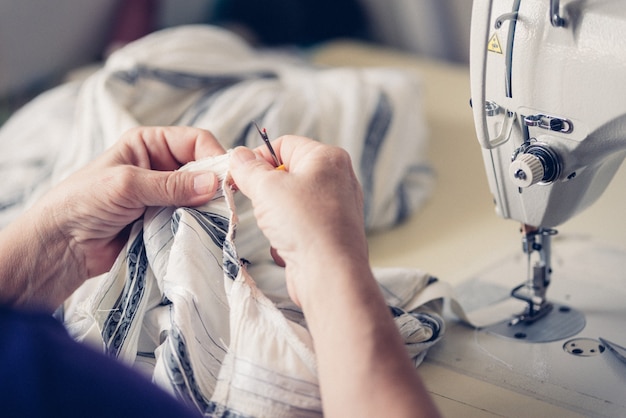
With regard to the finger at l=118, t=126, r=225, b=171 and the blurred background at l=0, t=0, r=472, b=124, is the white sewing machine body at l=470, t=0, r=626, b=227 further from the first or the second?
the blurred background at l=0, t=0, r=472, b=124

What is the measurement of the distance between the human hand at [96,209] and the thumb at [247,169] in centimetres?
6

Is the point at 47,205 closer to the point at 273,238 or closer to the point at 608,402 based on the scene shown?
the point at 273,238

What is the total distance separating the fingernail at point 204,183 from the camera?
0.92 metres

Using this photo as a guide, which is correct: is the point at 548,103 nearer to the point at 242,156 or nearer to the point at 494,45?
the point at 494,45

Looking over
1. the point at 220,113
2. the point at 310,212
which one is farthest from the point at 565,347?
the point at 220,113

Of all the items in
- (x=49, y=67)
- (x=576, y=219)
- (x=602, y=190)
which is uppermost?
(x=602, y=190)

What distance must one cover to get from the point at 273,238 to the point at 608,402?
1.34 ft

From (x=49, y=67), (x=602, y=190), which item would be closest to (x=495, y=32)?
(x=602, y=190)

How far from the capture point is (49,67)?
223 cm

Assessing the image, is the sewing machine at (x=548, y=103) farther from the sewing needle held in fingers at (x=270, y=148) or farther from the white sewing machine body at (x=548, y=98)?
the sewing needle held in fingers at (x=270, y=148)

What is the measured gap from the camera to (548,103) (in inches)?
35.6

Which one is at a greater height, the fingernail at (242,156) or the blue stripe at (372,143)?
the fingernail at (242,156)

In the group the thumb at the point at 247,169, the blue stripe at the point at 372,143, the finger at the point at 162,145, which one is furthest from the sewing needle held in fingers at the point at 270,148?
the blue stripe at the point at 372,143

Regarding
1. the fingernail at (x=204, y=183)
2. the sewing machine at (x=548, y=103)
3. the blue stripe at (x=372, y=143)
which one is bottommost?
the blue stripe at (x=372, y=143)
